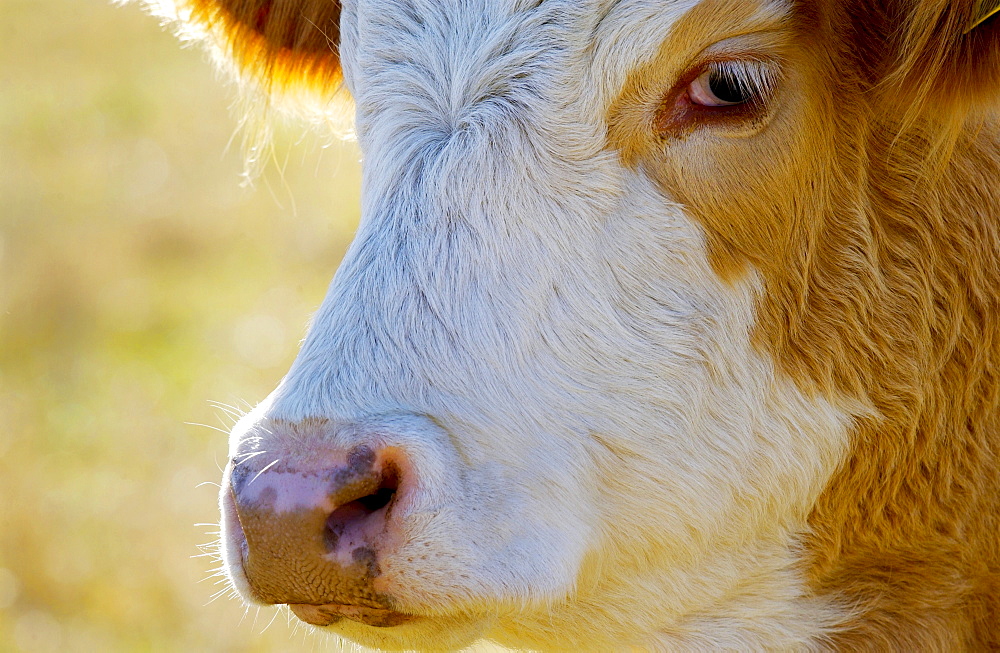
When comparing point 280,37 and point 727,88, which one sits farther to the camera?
point 280,37

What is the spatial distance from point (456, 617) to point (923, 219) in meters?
1.25

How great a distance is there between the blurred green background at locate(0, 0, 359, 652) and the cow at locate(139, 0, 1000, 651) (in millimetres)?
1110

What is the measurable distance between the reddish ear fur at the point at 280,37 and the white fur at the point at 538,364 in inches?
37.2

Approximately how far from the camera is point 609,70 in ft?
7.07

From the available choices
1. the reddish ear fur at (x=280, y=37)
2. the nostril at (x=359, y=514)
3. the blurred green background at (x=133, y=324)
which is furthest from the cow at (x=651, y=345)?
the blurred green background at (x=133, y=324)

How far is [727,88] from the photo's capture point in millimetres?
2162

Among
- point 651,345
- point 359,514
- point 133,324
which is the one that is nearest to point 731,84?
point 651,345

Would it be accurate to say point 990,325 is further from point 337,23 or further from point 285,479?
point 337,23

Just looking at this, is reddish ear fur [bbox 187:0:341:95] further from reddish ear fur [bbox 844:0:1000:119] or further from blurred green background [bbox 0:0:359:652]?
reddish ear fur [bbox 844:0:1000:119]

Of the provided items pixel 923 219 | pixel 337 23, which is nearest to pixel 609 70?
pixel 923 219

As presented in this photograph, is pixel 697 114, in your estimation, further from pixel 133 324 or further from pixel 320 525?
pixel 133 324

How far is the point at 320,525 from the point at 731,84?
3.68 ft

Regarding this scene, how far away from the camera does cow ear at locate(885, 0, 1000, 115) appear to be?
2.04 meters

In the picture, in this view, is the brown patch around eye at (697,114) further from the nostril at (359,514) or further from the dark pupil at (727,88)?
the nostril at (359,514)
